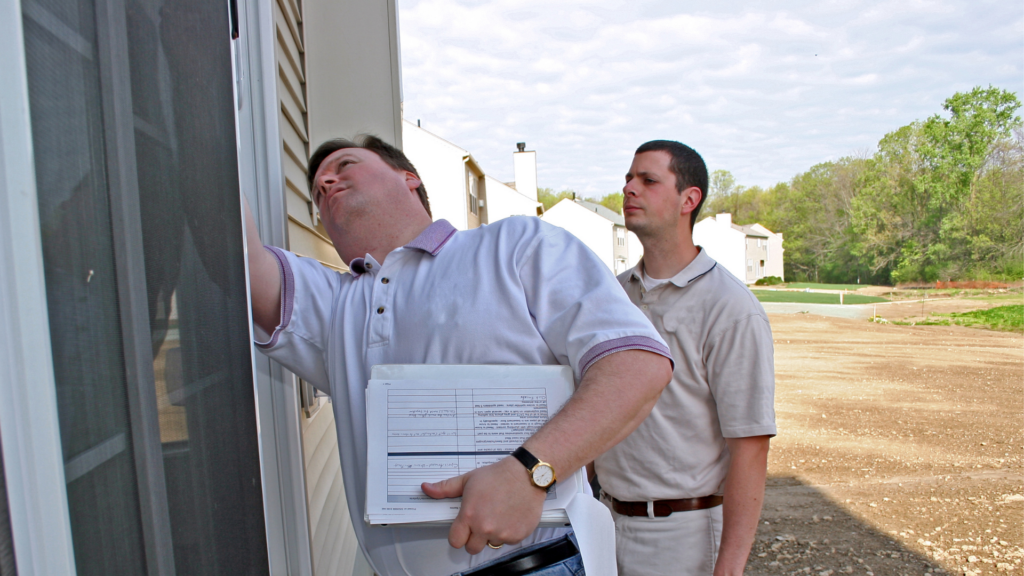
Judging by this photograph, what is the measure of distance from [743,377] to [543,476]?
4.17ft

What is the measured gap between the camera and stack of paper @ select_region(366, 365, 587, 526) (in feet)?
3.70

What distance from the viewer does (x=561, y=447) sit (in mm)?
1119

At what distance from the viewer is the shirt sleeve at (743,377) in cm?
210

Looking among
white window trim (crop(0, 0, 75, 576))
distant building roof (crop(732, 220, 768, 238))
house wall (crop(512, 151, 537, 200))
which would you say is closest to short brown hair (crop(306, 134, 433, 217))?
white window trim (crop(0, 0, 75, 576))

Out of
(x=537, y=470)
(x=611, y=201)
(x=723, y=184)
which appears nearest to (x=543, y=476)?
(x=537, y=470)

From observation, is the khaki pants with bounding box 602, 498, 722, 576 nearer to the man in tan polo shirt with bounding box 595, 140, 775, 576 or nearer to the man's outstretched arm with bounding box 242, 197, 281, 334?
the man in tan polo shirt with bounding box 595, 140, 775, 576

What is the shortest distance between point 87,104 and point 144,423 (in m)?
0.30

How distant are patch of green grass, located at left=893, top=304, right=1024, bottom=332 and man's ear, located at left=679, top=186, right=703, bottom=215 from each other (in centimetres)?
2164

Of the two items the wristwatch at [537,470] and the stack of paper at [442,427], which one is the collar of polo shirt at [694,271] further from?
the wristwatch at [537,470]

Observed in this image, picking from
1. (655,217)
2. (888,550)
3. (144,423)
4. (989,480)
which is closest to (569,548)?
(144,423)

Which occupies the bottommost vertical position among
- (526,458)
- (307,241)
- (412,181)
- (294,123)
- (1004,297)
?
(1004,297)

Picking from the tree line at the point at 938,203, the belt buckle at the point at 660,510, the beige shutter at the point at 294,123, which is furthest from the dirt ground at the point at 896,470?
the tree line at the point at 938,203

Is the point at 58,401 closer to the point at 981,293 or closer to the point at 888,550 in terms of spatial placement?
the point at 888,550

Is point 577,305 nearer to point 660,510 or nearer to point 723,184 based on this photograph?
point 660,510
